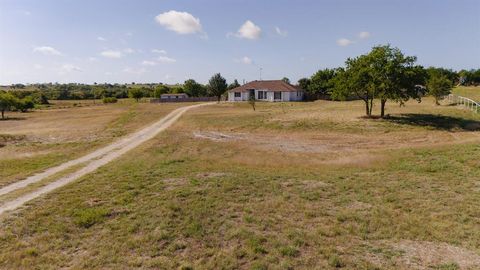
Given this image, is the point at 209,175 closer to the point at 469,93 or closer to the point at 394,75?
the point at 394,75

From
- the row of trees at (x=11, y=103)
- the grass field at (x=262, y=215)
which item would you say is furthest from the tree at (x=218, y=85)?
the grass field at (x=262, y=215)

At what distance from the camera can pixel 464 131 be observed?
28.4 metres

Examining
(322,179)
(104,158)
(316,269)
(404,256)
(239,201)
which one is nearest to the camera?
(316,269)

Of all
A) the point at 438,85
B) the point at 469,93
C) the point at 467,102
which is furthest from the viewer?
the point at 469,93

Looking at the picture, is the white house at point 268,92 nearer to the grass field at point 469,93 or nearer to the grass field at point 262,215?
the grass field at point 469,93

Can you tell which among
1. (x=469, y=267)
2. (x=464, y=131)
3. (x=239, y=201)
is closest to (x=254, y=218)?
(x=239, y=201)

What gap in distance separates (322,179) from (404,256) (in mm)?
6856

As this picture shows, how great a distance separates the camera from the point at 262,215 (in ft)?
34.8

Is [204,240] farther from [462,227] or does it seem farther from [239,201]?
[462,227]

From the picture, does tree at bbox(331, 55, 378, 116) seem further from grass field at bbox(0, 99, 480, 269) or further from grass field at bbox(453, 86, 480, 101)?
grass field at bbox(453, 86, 480, 101)

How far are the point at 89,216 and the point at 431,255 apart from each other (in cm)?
925

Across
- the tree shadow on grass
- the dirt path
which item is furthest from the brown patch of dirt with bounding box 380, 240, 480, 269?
the tree shadow on grass

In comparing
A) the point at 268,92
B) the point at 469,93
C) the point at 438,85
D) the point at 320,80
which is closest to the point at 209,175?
the point at 438,85

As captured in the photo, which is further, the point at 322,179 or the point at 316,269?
the point at 322,179
